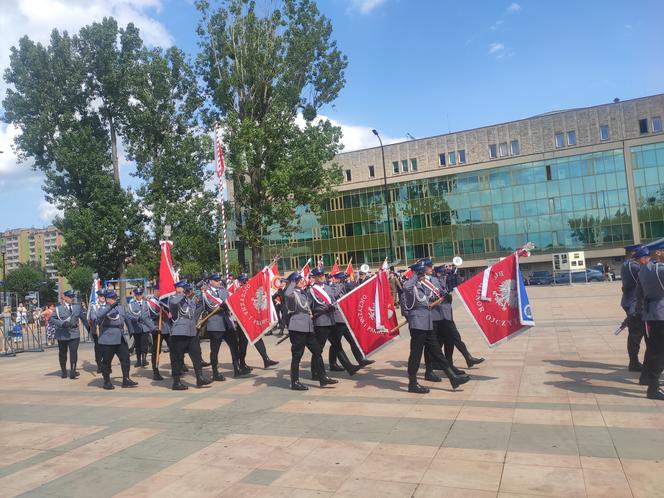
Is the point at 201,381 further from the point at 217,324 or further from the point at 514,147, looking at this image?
the point at 514,147

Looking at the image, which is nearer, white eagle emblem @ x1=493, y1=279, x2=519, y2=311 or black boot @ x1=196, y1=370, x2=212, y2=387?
white eagle emblem @ x1=493, y1=279, x2=519, y2=311

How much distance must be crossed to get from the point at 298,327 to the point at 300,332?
0.09 metres

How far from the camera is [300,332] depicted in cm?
856

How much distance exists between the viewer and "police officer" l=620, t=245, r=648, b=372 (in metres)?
8.13

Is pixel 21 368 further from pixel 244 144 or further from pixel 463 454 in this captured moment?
pixel 463 454

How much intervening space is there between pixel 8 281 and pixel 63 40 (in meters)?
70.7

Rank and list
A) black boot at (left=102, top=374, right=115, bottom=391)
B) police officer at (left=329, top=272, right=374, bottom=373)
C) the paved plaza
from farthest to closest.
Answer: black boot at (left=102, top=374, right=115, bottom=391) → police officer at (left=329, top=272, right=374, bottom=373) → the paved plaza

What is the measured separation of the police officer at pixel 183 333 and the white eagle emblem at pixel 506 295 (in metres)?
5.08

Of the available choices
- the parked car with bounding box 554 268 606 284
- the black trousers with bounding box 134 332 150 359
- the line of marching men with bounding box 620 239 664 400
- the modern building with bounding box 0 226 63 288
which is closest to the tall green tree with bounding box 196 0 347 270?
the black trousers with bounding box 134 332 150 359

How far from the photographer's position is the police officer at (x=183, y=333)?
928 centimetres

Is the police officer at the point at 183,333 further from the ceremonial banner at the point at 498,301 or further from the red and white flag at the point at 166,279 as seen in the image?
the ceremonial banner at the point at 498,301

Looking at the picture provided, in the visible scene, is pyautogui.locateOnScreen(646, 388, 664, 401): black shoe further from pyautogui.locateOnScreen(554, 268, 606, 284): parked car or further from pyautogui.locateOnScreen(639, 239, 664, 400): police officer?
pyautogui.locateOnScreen(554, 268, 606, 284): parked car

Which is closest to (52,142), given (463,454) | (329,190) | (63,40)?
(63,40)

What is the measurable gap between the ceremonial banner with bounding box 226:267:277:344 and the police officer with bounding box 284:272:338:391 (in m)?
1.23
